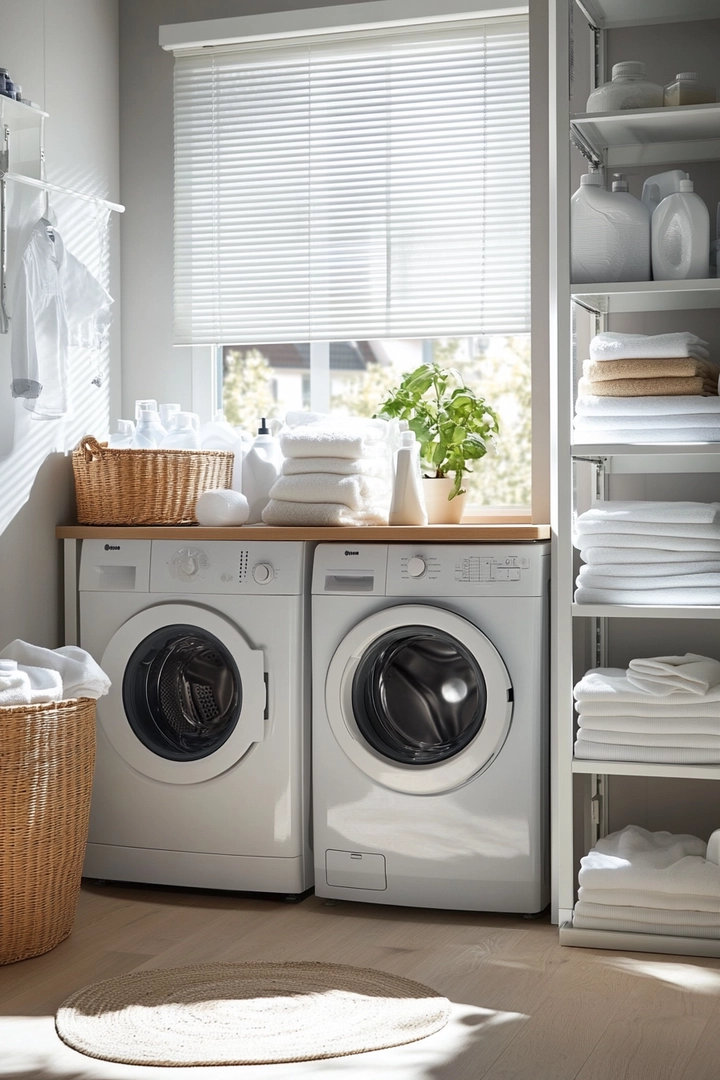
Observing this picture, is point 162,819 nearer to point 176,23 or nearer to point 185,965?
point 185,965

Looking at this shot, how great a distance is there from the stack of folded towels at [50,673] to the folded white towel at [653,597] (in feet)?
3.64

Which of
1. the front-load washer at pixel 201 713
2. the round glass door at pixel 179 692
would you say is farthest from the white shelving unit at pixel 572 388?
the round glass door at pixel 179 692

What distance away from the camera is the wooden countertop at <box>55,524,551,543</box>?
276cm

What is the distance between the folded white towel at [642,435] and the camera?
2549 millimetres

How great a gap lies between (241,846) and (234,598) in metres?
0.61

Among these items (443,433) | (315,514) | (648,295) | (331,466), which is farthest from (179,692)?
(648,295)

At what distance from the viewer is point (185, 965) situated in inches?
96.4

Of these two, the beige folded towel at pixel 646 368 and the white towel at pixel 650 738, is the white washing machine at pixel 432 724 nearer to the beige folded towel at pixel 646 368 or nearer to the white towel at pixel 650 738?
the white towel at pixel 650 738

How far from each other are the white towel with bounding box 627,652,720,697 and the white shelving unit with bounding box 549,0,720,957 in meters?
0.10

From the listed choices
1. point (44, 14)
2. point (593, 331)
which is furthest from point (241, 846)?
point (44, 14)

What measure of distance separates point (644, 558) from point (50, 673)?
1.32 meters

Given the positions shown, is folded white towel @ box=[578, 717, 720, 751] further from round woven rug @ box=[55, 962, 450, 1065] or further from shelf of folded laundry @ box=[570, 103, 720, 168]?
shelf of folded laundry @ box=[570, 103, 720, 168]

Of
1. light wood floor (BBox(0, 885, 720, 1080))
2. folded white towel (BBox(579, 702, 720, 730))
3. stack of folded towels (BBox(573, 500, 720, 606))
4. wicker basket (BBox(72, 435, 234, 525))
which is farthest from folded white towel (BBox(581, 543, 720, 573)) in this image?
wicker basket (BBox(72, 435, 234, 525))

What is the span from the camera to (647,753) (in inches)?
101
